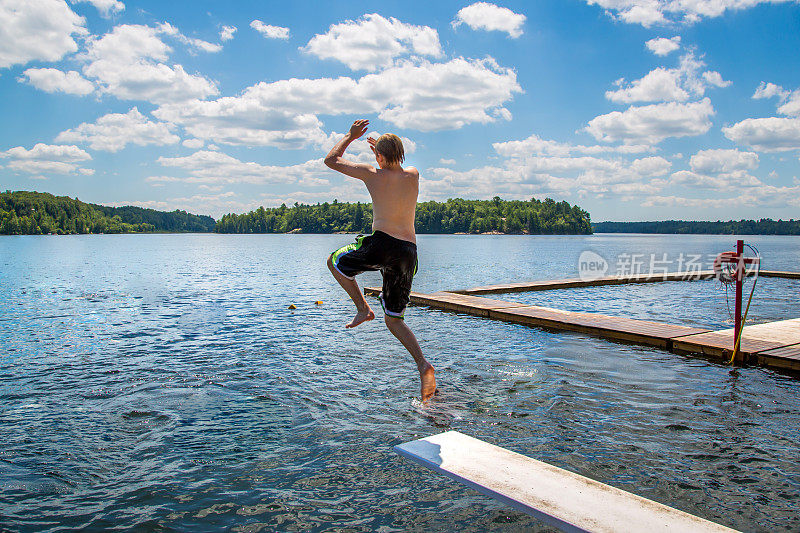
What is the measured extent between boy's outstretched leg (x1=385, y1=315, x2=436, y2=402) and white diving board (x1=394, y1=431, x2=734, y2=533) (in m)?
1.13

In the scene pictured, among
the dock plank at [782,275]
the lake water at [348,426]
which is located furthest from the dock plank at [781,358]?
the dock plank at [782,275]

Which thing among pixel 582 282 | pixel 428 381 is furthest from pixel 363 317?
pixel 582 282

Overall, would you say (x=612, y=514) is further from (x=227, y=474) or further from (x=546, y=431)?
(x=227, y=474)

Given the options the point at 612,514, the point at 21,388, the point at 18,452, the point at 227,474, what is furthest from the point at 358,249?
the point at 21,388

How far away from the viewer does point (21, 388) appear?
342 inches

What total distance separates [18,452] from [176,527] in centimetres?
285

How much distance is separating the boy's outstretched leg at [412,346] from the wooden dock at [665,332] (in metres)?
6.58

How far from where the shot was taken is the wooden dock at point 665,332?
968 cm

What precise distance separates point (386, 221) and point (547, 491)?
9.56 feet

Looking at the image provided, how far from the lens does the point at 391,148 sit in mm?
5617

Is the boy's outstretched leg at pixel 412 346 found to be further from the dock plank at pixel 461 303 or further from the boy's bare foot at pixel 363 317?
the dock plank at pixel 461 303

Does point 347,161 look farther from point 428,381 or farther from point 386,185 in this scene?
point 428,381

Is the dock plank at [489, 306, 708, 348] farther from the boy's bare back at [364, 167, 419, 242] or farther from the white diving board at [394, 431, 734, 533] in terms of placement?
the boy's bare back at [364, 167, 419, 242]

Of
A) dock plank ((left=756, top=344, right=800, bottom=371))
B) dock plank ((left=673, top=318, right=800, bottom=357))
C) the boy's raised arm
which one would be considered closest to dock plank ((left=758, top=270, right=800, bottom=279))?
dock plank ((left=673, top=318, right=800, bottom=357))
